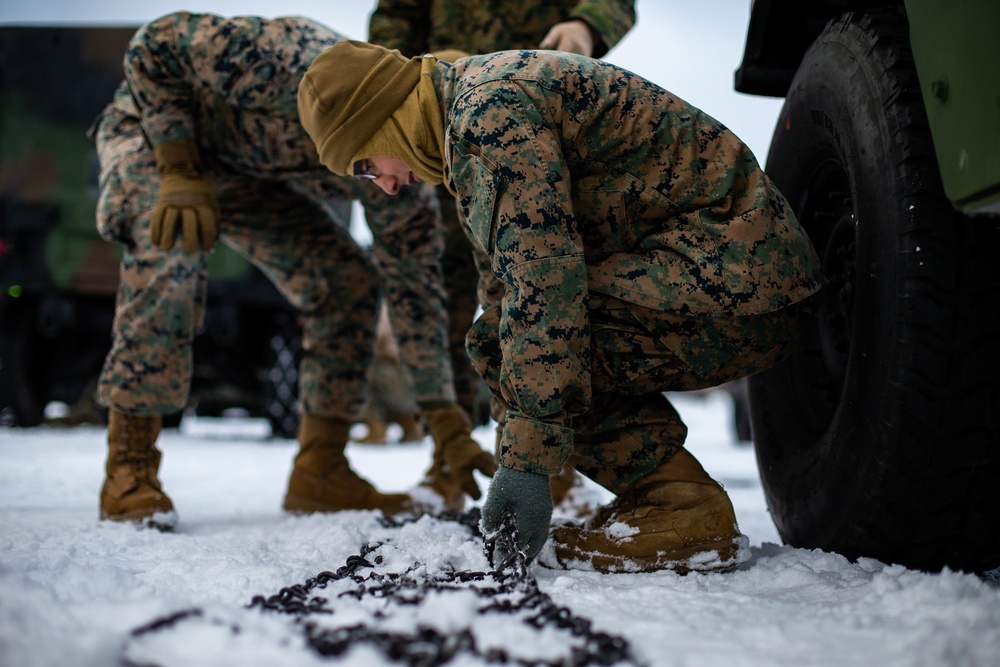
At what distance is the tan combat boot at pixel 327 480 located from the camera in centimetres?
239

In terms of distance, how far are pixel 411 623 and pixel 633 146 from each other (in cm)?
93

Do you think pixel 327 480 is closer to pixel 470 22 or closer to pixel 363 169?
pixel 363 169

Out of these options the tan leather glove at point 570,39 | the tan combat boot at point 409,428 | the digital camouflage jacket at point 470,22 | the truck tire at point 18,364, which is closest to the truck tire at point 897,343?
the tan leather glove at point 570,39

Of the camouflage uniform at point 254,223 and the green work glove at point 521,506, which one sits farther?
the camouflage uniform at point 254,223

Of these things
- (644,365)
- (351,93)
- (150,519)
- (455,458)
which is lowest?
(150,519)

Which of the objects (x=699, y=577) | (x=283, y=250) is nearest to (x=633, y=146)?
(x=699, y=577)

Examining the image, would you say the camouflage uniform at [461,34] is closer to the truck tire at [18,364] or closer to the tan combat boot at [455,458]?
the tan combat boot at [455,458]

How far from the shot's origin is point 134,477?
6.86ft

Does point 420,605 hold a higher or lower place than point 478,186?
lower

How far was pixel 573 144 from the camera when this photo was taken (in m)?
1.48

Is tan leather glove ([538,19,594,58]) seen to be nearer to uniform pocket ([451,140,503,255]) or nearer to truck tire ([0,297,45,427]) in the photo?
uniform pocket ([451,140,503,255])

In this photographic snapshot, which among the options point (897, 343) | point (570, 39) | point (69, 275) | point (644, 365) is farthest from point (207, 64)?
point (69, 275)

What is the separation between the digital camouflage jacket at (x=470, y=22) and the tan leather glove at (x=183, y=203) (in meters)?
0.82

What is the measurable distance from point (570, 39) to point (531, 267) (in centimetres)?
109
